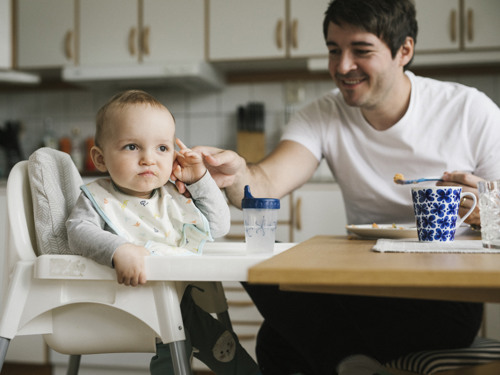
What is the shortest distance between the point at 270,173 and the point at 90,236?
0.84 meters

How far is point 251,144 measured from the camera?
324 centimetres

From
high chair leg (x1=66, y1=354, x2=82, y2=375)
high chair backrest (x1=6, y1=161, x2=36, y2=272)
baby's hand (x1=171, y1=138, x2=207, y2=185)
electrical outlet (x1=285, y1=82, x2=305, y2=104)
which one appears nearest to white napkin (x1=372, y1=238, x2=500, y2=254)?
baby's hand (x1=171, y1=138, x2=207, y2=185)

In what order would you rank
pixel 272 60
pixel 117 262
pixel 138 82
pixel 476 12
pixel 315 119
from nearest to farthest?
pixel 117 262, pixel 315 119, pixel 476 12, pixel 272 60, pixel 138 82

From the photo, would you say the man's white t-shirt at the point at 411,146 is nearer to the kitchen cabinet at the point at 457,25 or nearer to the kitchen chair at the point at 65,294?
the kitchen chair at the point at 65,294

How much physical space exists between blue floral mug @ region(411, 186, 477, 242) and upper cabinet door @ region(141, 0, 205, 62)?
2.27 meters

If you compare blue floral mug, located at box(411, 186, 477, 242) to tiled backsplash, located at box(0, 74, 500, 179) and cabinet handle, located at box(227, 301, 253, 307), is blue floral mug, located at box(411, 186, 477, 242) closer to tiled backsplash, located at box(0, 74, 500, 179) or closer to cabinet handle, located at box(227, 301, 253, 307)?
cabinet handle, located at box(227, 301, 253, 307)

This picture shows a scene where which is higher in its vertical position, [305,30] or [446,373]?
[305,30]

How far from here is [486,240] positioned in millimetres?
905

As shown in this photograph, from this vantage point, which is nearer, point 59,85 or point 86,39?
point 86,39

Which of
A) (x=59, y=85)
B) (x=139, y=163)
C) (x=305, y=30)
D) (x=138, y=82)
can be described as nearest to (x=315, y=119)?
(x=139, y=163)

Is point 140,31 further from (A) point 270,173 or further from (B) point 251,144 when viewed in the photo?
(A) point 270,173

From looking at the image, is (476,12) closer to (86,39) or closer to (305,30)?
(305,30)

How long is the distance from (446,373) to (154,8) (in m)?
2.62

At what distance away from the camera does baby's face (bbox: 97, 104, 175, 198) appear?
102 centimetres
